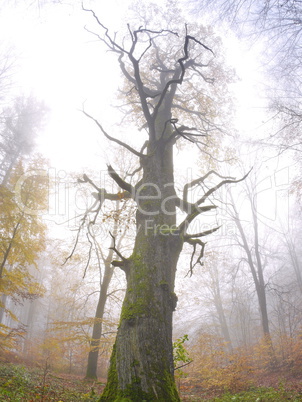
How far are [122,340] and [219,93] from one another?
910cm

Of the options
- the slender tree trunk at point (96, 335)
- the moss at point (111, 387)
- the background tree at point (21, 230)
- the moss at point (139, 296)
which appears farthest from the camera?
the slender tree trunk at point (96, 335)

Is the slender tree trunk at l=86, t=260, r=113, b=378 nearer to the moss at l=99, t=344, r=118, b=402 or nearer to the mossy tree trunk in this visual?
the mossy tree trunk

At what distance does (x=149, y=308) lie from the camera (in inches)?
95.1

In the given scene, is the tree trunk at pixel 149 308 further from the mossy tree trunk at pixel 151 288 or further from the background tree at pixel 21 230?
the background tree at pixel 21 230

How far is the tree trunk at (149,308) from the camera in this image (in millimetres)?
1950

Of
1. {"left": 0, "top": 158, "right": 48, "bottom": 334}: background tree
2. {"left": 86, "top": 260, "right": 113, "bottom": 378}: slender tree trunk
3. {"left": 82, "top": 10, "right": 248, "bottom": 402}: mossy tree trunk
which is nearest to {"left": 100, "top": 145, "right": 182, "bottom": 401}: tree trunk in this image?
{"left": 82, "top": 10, "right": 248, "bottom": 402}: mossy tree trunk

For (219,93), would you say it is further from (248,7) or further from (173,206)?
(173,206)

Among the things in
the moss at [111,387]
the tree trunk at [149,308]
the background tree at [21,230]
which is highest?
the background tree at [21,230]

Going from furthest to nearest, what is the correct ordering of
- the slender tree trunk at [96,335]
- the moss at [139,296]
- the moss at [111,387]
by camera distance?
the slender tree trunk at [96,335] → the moss at [139,296] → the moss at [111,387]

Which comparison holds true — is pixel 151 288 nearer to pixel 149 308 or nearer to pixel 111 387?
pixel 149 308

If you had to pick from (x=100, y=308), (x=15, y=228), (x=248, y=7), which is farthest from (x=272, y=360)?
(x=248, y=7)

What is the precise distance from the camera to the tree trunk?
1950mm

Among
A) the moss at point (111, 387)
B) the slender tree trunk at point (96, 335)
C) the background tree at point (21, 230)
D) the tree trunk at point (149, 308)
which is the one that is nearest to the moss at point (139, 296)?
the tree trunk at point (149, 308)

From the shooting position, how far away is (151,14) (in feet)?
27.6
